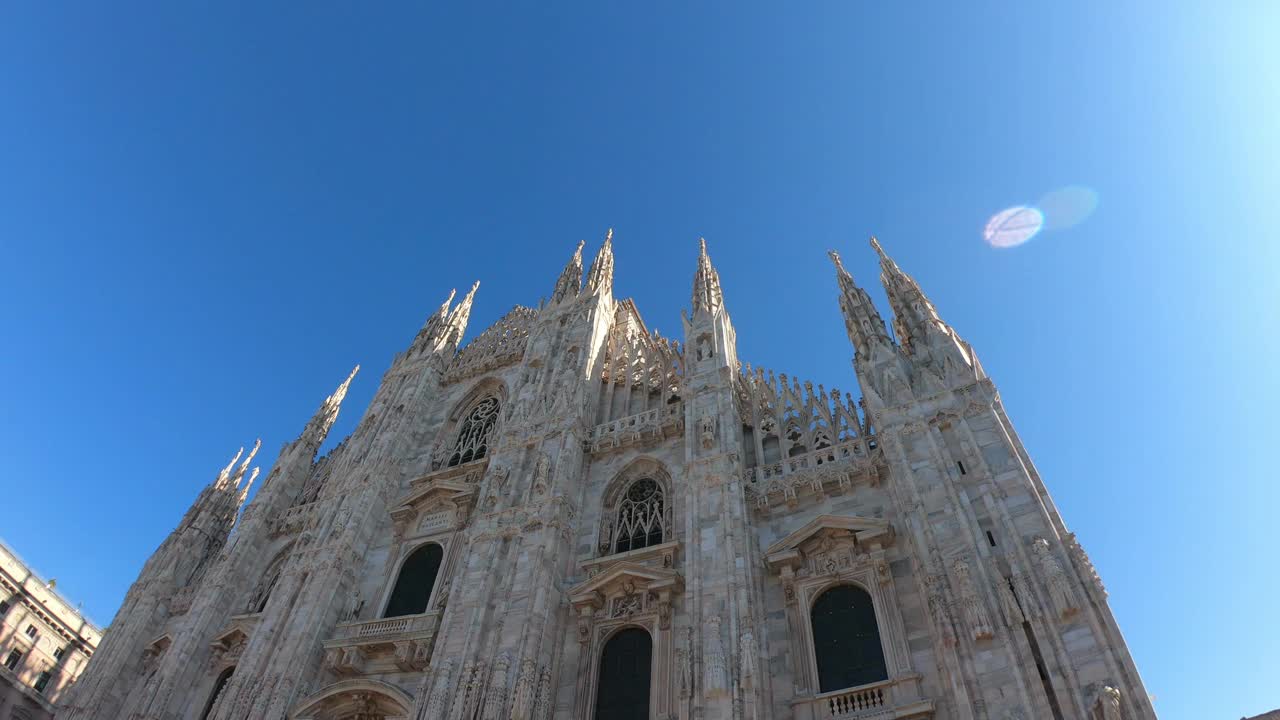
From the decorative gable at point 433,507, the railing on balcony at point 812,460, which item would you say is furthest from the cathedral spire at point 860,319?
the decorative gable at point 433,507

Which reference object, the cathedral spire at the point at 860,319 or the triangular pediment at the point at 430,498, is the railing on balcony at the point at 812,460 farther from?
the triangular pediment at the point at 430,498

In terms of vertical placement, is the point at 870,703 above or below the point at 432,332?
below

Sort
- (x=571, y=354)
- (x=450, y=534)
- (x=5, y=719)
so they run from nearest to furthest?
1. (x=450, y=534)
2. (x=571, y=354)
3. (x=5, y=719)

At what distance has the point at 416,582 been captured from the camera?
21984 millimetres

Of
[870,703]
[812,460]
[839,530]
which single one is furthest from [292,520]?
[870,703]

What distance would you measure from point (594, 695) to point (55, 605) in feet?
120

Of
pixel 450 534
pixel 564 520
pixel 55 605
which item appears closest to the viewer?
pixel 564 520

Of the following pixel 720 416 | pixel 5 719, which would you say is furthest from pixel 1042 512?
pixel 5 719

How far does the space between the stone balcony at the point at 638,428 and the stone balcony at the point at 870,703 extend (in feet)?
28.5

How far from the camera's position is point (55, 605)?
3825 cm

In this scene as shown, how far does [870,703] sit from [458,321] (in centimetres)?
2493

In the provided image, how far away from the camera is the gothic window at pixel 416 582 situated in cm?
2138

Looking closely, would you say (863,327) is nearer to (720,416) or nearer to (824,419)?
(824,419)

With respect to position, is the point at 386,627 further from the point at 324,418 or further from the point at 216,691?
the point at 324,418
